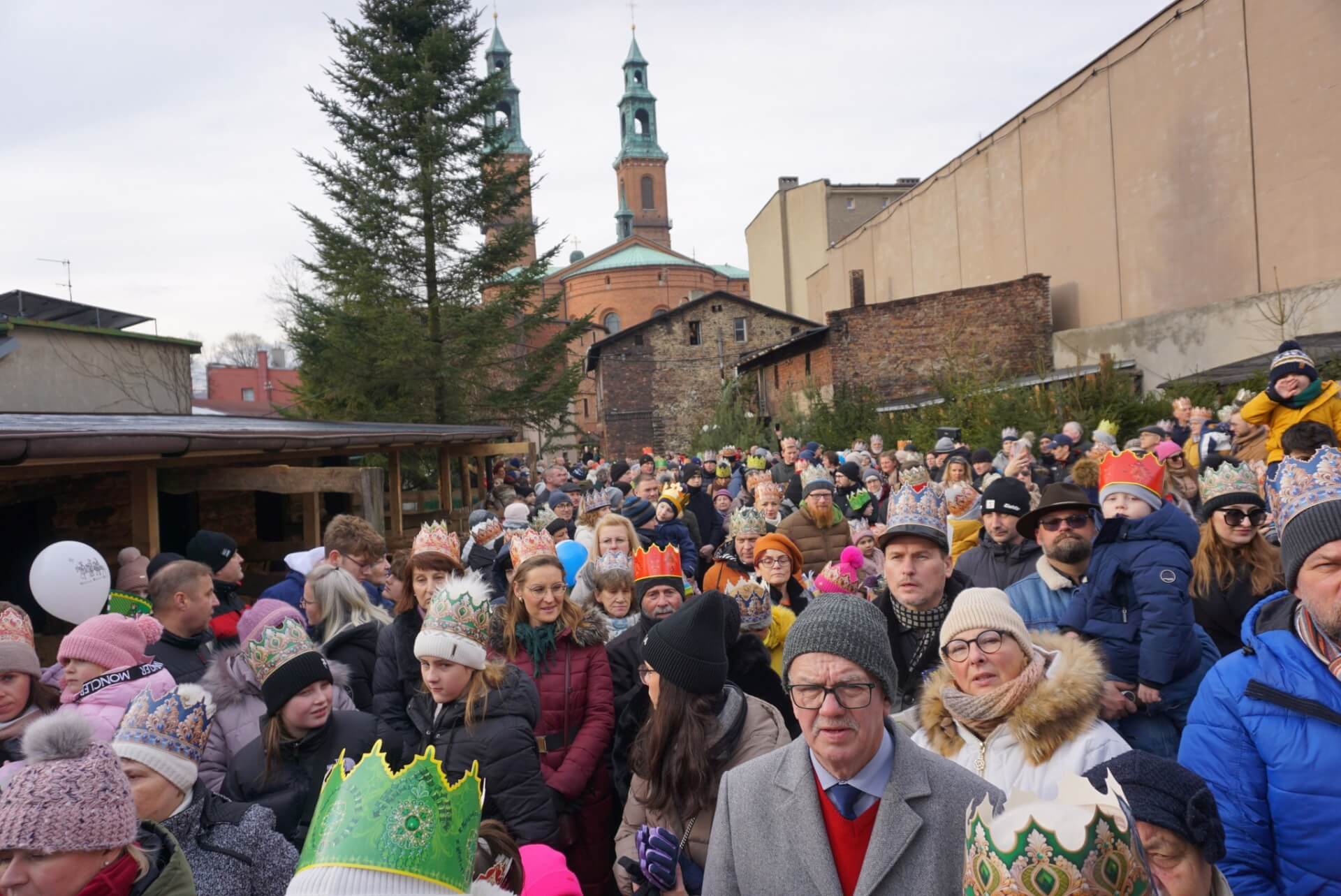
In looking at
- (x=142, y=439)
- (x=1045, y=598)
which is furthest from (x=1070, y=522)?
(x=142, y=439)

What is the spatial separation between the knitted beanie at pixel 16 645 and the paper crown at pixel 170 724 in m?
1.23

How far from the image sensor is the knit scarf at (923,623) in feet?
12.8

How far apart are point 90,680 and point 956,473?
8213 millimetres

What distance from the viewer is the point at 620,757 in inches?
155

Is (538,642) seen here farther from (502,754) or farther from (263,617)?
(263,617)

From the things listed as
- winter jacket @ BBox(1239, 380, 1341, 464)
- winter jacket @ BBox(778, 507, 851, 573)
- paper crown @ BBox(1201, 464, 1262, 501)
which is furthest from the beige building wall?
paper crown @ BBox(1201, 464, 1262, 501)

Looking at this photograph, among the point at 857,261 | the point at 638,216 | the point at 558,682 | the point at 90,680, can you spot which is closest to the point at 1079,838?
the point at 558,682

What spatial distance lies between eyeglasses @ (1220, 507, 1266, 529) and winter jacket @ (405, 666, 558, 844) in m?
3.48

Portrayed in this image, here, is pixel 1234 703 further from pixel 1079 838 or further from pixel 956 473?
pixel 956 473

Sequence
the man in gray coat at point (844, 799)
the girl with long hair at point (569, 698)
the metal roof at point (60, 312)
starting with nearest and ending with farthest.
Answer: the man in gray coat at point (844, 799), the girl with long hair at point (569, 698), the metal roof at point (60, 312)

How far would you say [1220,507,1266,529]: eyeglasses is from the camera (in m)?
4.53

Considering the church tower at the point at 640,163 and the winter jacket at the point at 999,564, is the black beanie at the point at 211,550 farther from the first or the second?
the church tower at the point at 640,163

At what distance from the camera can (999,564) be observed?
519 centimetres

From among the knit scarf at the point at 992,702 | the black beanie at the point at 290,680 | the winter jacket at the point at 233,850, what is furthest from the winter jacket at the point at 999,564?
the winter jacket at the point at 233,850
